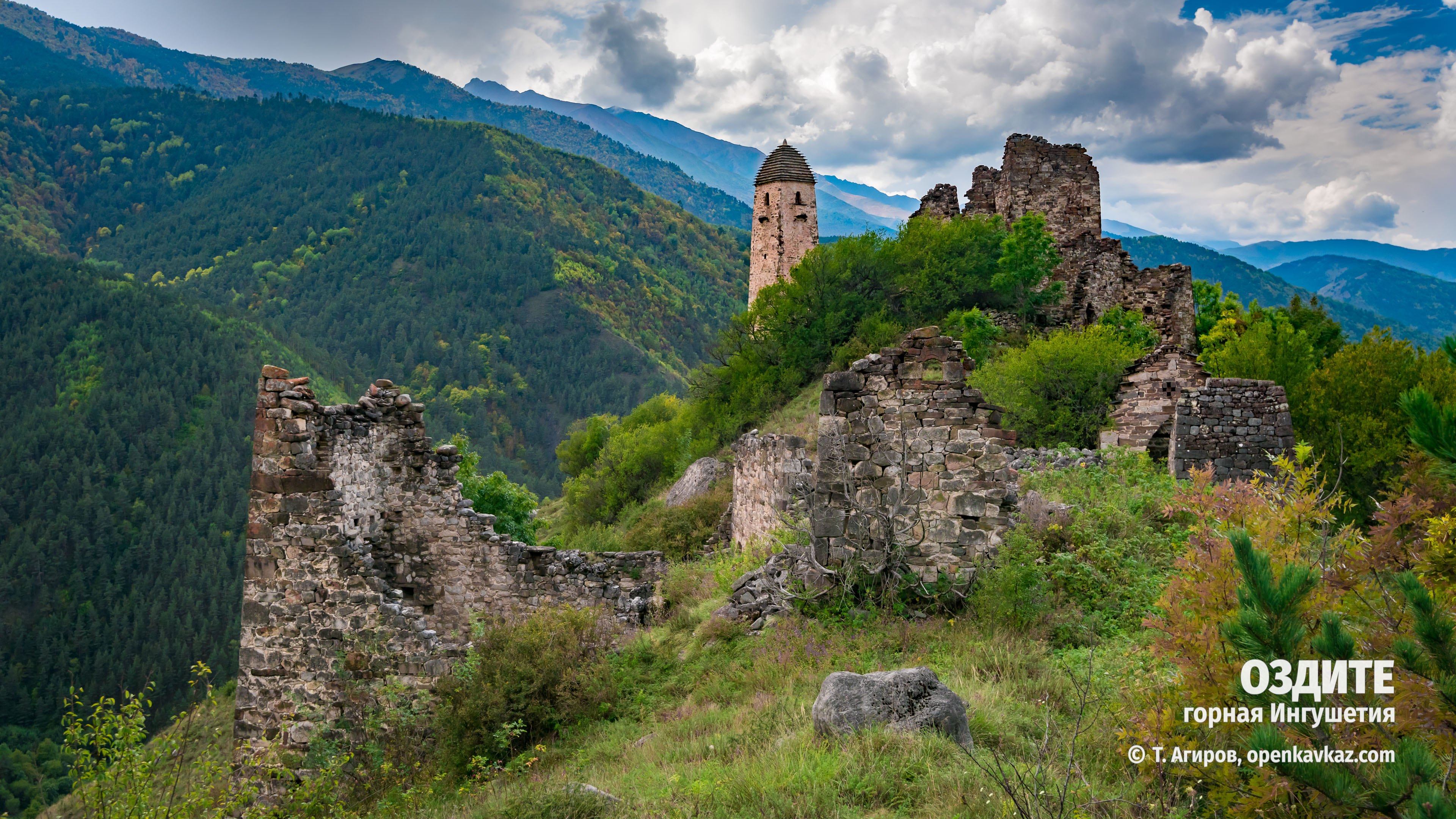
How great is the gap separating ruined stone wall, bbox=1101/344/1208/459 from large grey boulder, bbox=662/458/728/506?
39.6ft

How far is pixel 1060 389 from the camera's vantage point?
19.5 m

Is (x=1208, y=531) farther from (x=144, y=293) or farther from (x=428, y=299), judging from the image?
(x=428, y=299)

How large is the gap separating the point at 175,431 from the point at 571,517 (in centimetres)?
6144

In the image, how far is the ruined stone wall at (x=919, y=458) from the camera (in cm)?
764

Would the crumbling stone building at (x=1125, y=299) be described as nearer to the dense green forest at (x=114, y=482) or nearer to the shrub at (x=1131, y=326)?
the shrub at (x=1131, y=326)

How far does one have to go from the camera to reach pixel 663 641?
866 centimetres

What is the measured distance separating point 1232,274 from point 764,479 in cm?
14264

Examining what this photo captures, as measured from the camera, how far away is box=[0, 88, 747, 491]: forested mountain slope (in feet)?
367

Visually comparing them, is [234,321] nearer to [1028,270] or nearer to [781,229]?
[781,229]

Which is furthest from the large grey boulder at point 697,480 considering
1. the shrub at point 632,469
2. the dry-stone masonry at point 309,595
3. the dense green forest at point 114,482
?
the dense green forest at point 114,482

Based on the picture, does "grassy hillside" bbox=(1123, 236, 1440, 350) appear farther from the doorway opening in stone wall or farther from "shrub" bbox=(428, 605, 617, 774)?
"shrub" bbox=(428, 605, 617, 774)

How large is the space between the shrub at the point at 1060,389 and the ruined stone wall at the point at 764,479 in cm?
706

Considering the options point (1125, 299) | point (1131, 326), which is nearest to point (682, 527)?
point (1131, 326)

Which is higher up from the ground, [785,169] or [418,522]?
[785,169]
